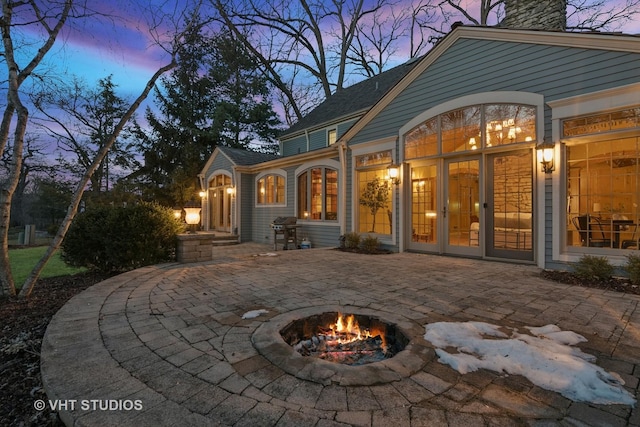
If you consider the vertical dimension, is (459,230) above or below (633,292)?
above

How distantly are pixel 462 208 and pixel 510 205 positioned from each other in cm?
89

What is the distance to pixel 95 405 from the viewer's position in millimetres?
1500

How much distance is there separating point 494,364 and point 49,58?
6.12 meters

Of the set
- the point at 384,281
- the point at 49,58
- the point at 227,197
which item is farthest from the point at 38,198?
the point at 384,281

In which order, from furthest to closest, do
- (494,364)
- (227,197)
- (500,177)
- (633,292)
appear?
(227,197)
(500,177)
(633,292)
(494,364)

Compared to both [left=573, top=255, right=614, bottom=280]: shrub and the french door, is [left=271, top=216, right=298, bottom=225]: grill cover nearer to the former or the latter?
the french door

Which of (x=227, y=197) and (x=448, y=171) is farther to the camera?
(x=227, y=197)

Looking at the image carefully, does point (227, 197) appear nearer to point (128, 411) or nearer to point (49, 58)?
point (49, 58)

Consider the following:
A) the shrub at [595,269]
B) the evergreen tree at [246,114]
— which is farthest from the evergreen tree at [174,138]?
the shrub at [595,269]

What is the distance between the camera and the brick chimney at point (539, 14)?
6.32 metres

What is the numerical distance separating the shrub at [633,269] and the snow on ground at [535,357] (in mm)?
2590

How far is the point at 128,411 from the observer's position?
1.46 meters

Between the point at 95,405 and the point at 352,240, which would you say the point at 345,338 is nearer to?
the point at 95,405

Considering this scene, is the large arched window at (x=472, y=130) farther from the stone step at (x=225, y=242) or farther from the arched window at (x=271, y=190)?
the stone step at (x=225, y=242)
